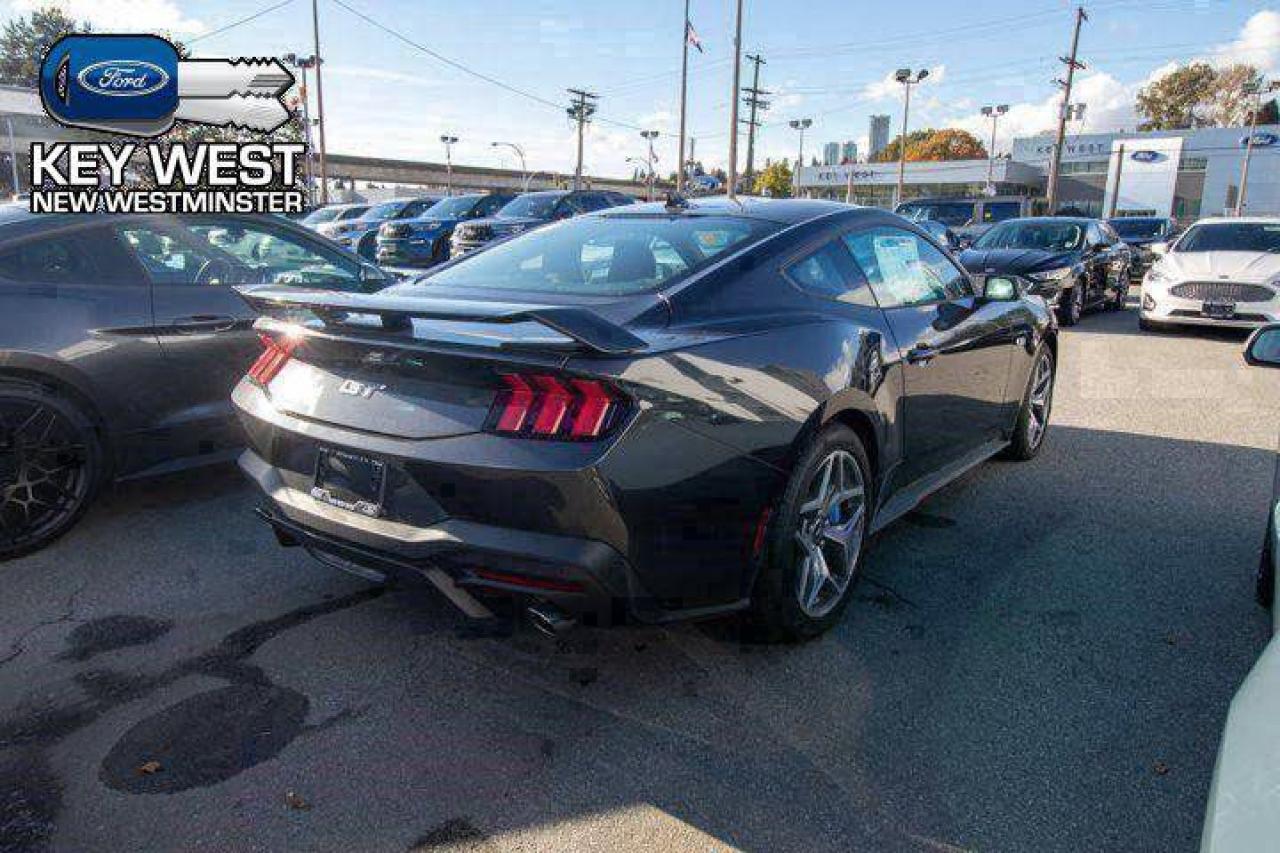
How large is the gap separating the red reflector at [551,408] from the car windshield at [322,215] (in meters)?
20.5

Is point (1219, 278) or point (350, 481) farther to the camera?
point (1219, 278)

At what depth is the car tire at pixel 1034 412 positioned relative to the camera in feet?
16.7

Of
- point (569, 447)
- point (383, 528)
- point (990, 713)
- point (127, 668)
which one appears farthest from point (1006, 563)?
point (127, 668)

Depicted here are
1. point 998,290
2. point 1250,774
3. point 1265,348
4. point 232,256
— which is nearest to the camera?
point 1250,774

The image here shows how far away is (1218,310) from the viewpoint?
10188mm

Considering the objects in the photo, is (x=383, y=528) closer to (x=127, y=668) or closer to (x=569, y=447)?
(x=569, y=447)

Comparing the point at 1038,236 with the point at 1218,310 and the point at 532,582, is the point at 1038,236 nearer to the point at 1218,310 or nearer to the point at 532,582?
the point at 1218,310

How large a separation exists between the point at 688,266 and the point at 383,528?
4.37 feet

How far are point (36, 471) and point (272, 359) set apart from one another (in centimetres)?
165

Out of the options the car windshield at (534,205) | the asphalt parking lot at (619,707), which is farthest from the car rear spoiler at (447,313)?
the car windshield at (534,205)

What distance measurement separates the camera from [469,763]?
240 centimetres

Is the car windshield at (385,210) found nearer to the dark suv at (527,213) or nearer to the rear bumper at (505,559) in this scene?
the dark suv at (527,213)

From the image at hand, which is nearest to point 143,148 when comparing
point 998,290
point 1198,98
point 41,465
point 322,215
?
point 41,465

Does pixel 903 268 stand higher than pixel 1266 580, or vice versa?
pixel 903 268
